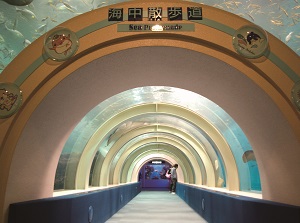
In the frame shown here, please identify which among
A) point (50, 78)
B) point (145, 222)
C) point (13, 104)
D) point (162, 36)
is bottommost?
point (145, 222)

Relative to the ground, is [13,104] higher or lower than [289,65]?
lower

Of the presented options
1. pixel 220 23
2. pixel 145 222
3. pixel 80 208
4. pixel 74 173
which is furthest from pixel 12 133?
pixel 145 222

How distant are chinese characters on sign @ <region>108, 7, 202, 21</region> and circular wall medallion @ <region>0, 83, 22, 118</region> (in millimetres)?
1651

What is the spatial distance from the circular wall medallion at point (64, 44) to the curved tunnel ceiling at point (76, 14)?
0.40m

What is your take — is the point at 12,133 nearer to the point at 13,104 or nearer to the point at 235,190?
the point at 13,104

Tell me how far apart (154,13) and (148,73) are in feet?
3.93

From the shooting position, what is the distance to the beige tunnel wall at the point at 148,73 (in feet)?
13.0

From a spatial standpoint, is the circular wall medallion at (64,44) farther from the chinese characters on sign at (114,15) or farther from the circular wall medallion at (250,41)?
the circular wall medallion at (250,41)

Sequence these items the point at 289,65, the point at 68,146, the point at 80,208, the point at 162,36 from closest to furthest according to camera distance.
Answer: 1. the point at 289,65
2. the point at 162,36
3. the point at 80,208
4. the point at 68,146

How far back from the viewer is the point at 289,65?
3814 mm

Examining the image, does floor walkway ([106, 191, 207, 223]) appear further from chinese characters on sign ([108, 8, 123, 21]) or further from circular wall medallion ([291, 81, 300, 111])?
chinese characters on sign ([108, 8, 123, 21])

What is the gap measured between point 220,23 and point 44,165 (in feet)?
11.9

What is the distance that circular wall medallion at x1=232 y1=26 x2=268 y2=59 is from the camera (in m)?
3.90

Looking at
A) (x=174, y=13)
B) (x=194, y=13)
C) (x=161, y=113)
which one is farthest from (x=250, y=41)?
(x=161, y=113)
